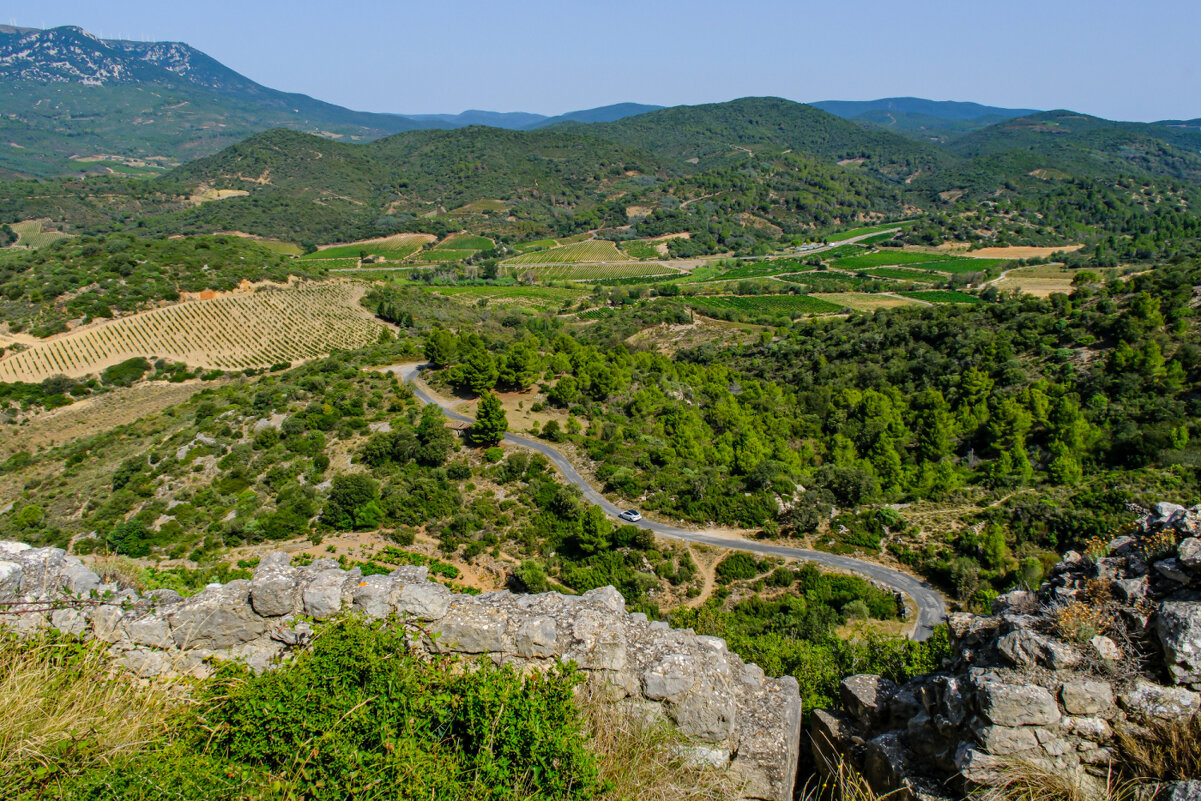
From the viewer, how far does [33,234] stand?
156750 millimetres

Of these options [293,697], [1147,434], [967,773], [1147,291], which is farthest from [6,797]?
[1147,291]

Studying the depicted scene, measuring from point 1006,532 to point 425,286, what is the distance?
112 m

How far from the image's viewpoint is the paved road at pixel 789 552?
84.3 feet

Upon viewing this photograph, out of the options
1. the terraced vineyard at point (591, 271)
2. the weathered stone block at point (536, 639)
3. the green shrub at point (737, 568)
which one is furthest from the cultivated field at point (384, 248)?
the weathered stone block at point (536, 639)

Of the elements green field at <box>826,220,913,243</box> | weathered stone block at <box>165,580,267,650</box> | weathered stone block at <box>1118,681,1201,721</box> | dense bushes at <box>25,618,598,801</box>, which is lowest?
weathered stone block at <box>165,580,267,650</box>

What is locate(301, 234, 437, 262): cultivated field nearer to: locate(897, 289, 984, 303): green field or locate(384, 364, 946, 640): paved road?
locate(897, 289, 984, 303): green field

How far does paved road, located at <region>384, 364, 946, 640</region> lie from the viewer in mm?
25688

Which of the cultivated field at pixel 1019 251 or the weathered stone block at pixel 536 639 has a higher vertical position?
the cultivated field at pixel 1019 251

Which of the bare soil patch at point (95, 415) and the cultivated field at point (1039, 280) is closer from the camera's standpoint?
the bare soil patch at point (95, 415)

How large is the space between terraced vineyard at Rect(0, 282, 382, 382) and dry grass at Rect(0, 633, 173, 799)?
66090 millimetres

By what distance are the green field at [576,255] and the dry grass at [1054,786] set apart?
490ft

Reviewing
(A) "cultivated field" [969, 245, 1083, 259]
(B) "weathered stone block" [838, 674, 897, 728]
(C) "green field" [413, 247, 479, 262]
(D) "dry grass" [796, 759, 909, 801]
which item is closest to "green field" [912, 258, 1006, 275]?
(A) "cultivated field" [969, 245, 1083, 259]

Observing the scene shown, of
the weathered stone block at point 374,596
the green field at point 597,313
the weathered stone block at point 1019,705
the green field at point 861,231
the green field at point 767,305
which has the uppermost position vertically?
the green field at point 861,231

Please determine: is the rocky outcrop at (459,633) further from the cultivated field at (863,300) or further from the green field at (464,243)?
the green field at (464,243)
